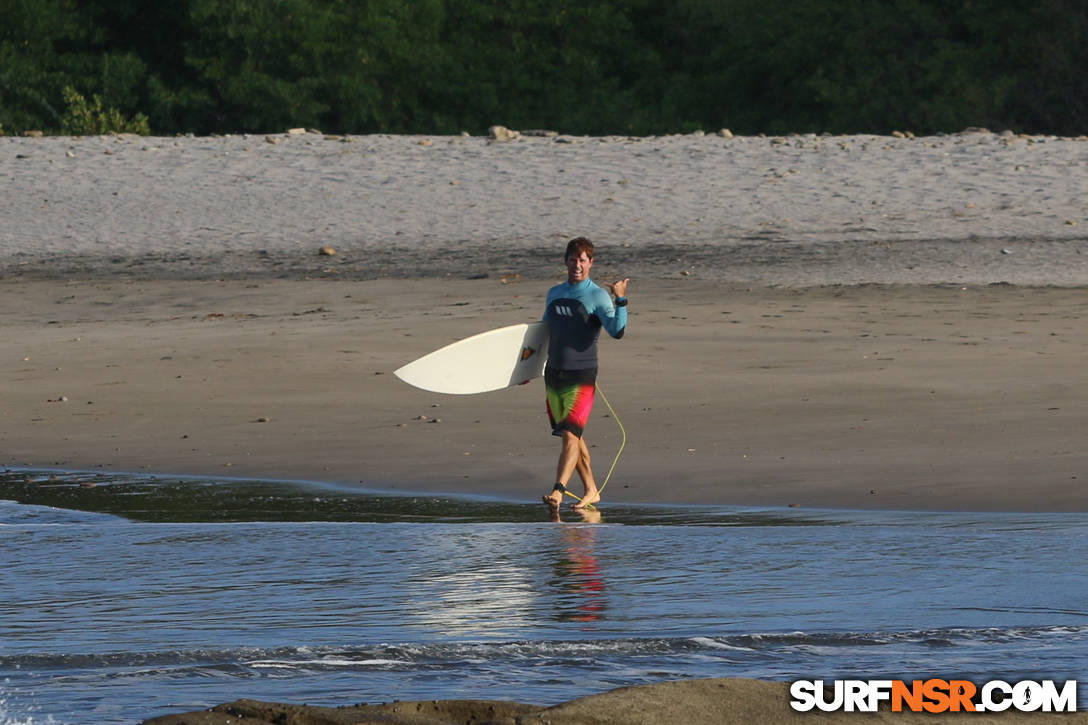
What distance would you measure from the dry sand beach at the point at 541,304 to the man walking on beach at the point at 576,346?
470mm

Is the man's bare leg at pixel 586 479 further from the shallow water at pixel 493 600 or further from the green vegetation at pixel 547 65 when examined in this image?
the green vegetation at pixel 547 65

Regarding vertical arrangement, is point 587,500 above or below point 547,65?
below

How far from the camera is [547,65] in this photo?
127ft

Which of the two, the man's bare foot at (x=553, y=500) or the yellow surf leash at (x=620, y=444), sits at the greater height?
the yellow surf leash at (x=620, y=444)

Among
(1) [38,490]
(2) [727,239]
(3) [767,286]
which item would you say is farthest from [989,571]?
(2) [727,239]

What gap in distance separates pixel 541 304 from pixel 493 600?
9877 mm

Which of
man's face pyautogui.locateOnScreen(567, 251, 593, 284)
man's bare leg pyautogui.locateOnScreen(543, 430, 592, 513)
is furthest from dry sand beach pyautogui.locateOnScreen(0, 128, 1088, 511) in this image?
man's face pyautogui.locateOnScreen(567, 251, 593, 284)

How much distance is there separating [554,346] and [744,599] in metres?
2.91

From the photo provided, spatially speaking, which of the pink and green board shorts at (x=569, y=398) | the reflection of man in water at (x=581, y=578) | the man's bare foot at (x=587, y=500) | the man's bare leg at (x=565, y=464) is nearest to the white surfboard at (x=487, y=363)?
the pink and green board shorts at (x=569, y=398)

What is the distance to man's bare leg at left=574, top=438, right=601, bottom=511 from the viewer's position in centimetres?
953

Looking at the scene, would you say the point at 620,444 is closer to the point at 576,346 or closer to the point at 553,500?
the point at 576,346

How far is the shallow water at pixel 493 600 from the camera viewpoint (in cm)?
619

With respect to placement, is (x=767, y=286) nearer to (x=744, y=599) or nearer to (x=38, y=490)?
(x=38, y=490)

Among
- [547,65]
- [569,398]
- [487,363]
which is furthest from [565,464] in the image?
[547,65]
